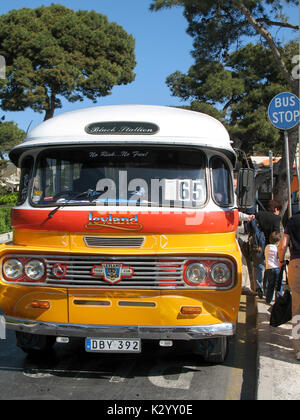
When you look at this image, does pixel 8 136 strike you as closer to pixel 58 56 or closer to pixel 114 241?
pixel 58 56

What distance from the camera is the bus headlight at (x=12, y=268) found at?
15.8ft

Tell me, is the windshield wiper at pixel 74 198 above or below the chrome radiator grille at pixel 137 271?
above

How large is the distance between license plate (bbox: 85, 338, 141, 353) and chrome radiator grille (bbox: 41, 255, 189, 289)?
19.6 inches

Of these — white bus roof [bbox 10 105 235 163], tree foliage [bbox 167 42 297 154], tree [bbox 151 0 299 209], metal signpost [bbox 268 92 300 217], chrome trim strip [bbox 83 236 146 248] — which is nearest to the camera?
chrome trim strip [bbox 83 236 146 248]

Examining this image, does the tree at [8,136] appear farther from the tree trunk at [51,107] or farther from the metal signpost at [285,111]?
the metal signpost at [285,111]

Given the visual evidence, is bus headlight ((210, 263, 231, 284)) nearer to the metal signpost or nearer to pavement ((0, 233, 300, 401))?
pavement ((0, 233, 300, 401))

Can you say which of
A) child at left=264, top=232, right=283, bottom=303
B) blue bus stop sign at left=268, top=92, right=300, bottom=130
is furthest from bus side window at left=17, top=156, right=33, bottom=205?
blue bus stop sign at left=268, top=92, right=300, bottom=130

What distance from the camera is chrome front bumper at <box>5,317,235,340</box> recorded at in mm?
4512

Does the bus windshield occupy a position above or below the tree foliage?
below

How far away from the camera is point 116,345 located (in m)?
4.60

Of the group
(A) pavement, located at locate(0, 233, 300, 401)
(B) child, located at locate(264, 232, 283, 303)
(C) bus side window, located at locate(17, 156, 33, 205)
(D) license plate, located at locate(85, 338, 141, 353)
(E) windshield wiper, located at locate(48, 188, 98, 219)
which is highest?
(C) bus side window, located at locate(17, 156, 33, 205)

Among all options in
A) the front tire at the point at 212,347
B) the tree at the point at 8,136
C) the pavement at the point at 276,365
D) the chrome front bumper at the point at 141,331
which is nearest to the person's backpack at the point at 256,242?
the pavement at the point at 276,365

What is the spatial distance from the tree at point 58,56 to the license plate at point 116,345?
28001 millimetres
